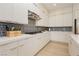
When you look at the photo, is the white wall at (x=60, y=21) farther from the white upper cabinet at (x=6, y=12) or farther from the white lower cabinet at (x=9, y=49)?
the white lower cabinet at (x=9, y=49)

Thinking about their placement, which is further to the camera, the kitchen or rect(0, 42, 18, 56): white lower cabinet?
the kitchen

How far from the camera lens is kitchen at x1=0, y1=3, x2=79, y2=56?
224 centimetres

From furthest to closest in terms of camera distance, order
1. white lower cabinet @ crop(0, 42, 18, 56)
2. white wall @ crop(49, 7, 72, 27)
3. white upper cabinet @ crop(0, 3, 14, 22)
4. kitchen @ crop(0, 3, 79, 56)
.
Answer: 1. white wall @ crop(49, 7, 72, 27)
2. kitchen @ crop(0, 3, 79, 56)
3. white upper cabinet @ crop(0, 3, 14, 22)
4. white lower cabinet @ crop(0, 42, 18, 56)

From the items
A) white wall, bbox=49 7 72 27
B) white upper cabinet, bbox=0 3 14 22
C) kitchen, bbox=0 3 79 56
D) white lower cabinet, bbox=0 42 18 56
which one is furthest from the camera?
Result: white wall, bbox=49 7 72 27

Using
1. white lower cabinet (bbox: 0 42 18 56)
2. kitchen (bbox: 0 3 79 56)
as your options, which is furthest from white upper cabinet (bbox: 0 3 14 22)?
white lower cabinet (bbox: 0 42 18 56)

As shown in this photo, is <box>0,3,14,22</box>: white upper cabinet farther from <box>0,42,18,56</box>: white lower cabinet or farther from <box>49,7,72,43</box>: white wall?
<box>49,7,72,43</box>: white wall

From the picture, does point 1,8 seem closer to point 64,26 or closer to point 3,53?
point 3,53

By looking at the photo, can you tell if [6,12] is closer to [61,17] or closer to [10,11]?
[10,11]

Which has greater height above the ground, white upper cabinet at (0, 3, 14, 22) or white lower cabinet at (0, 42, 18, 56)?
white upper cabinet at (0, 3, 14, 22)

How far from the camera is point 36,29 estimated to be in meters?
5.86

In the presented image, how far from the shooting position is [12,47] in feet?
6.76

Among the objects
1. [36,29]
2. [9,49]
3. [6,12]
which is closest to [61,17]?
[36,29]

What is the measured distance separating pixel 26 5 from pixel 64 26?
4358 millimetres

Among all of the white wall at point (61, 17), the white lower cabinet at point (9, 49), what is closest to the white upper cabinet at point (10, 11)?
the white lower cabinet at point (9, 49)
